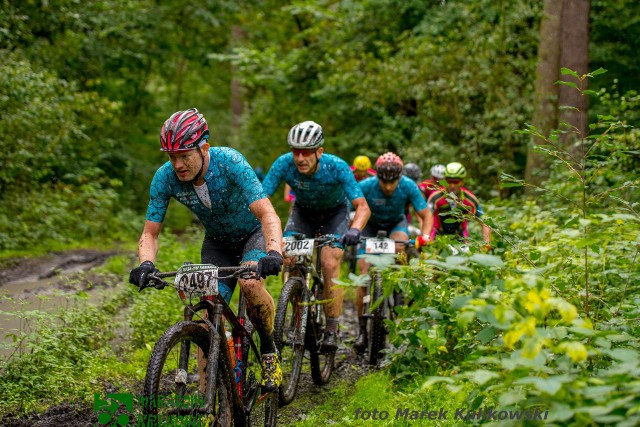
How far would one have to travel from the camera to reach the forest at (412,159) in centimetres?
336

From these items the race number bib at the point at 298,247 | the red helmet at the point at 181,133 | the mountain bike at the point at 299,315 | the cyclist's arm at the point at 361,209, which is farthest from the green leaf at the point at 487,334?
the cyclist's arm at the point at 361,209

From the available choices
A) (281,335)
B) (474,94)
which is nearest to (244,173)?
(281,335)

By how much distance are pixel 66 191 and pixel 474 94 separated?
10416mm

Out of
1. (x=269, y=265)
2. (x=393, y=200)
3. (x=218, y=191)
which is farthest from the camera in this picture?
(x=393, y=200)

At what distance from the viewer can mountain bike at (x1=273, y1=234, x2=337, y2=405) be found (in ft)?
18.9

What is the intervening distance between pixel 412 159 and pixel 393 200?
6.70 metres

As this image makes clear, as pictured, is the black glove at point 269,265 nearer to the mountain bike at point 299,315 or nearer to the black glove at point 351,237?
the mountain bike at point 299,315

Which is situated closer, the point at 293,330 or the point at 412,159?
the point at 293,330

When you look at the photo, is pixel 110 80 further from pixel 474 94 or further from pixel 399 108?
pixel 474 94

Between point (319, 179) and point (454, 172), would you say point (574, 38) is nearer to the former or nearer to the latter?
point (454, 172)

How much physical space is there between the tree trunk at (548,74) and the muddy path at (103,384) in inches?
207

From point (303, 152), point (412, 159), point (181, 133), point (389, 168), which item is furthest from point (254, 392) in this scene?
point (412, 159)

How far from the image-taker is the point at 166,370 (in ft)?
12.6

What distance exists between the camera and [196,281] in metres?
4.07
